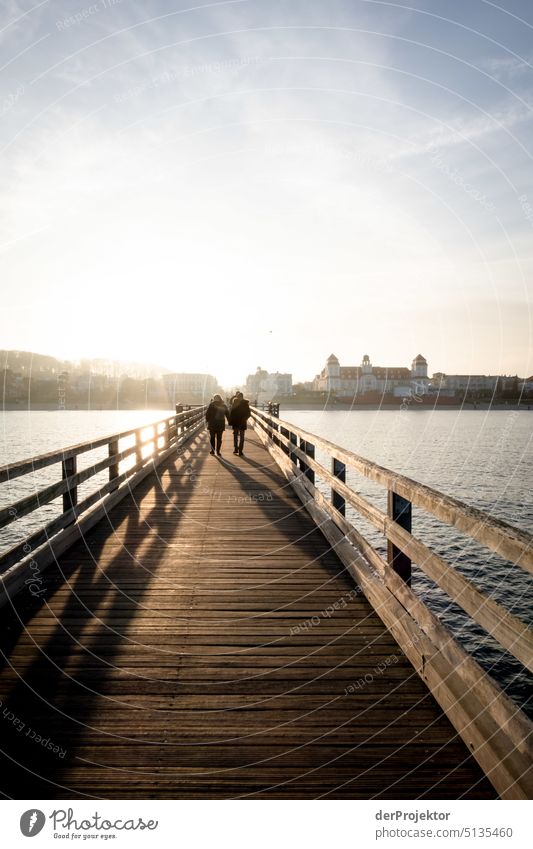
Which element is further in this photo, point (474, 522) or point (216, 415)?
point (216, 415)

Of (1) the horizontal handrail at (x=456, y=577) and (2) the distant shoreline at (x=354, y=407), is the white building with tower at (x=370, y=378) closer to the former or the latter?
(2) the distant shoreline at (x=354, y=407)

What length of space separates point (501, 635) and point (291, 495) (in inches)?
313

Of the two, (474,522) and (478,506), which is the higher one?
(474,522)

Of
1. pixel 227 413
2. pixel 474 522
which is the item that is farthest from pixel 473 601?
pixel 227 413

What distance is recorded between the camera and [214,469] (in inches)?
539

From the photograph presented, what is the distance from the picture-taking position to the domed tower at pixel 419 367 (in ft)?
519

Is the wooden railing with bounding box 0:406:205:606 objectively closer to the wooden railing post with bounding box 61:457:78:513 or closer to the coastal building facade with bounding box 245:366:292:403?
the wooden railing post with bounding box 61:457:78:513

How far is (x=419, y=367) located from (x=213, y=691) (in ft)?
545

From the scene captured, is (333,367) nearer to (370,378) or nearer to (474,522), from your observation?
(370,378)

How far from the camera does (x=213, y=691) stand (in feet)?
10.9

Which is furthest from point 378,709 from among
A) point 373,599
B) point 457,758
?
point 373,599
